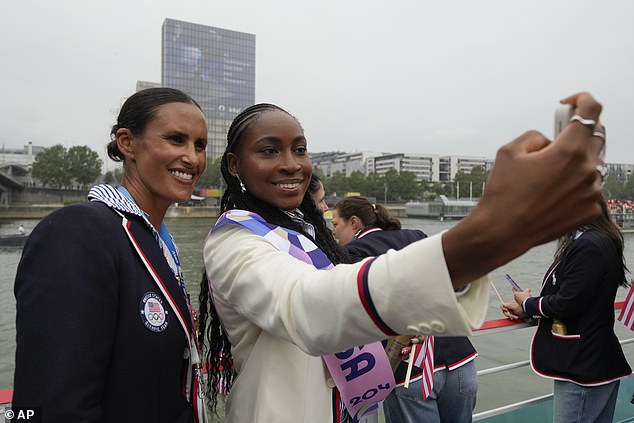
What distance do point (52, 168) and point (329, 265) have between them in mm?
71154

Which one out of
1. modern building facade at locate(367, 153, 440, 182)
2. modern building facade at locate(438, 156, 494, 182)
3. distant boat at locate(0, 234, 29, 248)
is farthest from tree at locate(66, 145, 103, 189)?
modern building facade at locate(438, 156, 494, 182)

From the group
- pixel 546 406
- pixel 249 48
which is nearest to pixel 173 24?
pixel 249 48

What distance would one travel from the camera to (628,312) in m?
3.25

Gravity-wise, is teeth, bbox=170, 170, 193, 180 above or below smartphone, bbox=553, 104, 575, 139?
below

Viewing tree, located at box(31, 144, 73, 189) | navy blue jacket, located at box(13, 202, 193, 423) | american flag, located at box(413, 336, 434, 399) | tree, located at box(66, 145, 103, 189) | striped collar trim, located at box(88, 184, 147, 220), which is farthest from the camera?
tree, located at box(66, 145, 103, 189)

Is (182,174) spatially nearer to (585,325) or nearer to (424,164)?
(585,325)

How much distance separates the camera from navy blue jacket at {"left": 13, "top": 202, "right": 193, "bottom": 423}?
1049 millimetres

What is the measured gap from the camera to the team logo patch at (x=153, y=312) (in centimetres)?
124

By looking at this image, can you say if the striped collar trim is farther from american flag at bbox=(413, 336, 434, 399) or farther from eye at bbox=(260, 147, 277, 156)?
american flag at bbox=(413, 336, 434, 399)

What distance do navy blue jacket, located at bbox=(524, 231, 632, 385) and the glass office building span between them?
8995 cm

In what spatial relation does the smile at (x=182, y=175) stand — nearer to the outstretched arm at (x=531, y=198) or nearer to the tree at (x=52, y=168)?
the outstretched arm at (x=531, y=198)

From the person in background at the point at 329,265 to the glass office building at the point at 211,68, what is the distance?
297 feet

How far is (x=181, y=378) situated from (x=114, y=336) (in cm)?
31

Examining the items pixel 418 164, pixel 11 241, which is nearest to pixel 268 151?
pixel 11 241
